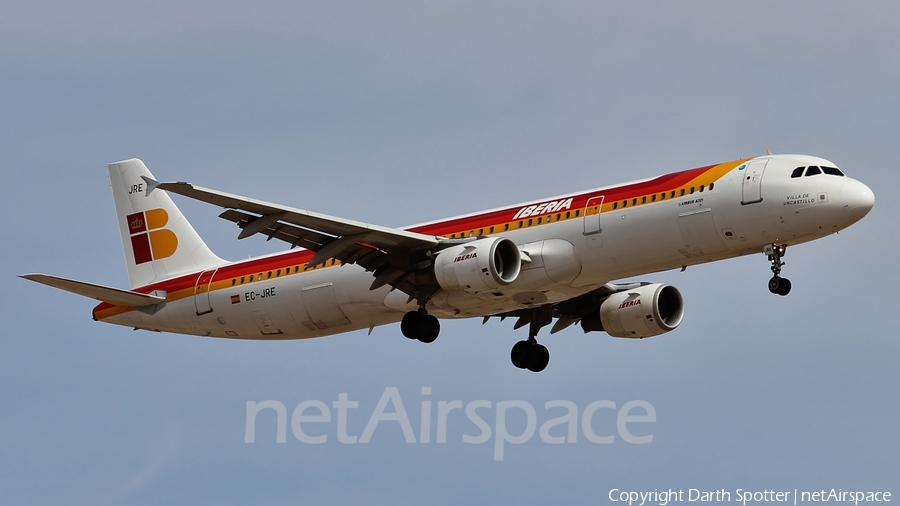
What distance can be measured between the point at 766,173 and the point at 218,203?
627 inches

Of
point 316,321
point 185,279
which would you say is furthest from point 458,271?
point 185,279

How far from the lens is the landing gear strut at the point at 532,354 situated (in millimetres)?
48625

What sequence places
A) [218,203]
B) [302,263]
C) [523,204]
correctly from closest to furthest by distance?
[218,203], [523,204], [302,263]

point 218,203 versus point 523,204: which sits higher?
point 523,204

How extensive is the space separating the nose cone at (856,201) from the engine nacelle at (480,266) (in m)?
9.69

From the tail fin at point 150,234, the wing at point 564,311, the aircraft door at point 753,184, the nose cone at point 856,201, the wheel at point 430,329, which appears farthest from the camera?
the tail fin at point 150,234

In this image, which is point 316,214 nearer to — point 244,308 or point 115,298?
point 244,308

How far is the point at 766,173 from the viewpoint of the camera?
3959 cm

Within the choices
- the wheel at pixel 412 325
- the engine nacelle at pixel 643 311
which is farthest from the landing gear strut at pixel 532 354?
the wheel at pixel 412 325

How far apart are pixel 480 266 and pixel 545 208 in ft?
10.5

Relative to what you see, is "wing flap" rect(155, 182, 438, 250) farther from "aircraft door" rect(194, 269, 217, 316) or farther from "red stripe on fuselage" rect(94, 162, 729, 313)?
"aircraft door" rect(194, 269, 217, 316)

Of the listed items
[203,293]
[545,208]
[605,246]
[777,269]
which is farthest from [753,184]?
[203,293]

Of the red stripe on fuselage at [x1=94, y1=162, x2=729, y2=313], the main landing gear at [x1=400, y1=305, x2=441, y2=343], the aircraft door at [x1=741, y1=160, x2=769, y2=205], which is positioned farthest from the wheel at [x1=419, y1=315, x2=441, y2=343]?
the aircraft door at [x1=741, y1=160, x2=769, y2=205]

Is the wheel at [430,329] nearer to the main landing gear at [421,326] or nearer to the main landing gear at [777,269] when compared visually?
the main landing gear at [421,326]
